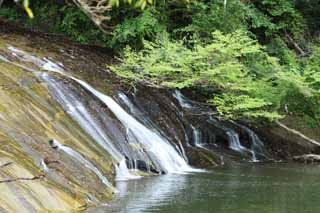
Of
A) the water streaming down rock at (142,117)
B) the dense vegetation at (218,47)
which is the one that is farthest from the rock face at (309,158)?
the water streaming down rock at (142,117)

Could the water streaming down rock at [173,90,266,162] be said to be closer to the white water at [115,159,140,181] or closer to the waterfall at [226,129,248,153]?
the waterfall at [226,129,248,153]

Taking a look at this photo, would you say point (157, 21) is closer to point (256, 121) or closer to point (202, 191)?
point (256, 121)

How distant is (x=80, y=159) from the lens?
8.91m

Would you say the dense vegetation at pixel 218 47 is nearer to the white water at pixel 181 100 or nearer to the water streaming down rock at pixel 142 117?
the white water at pixel 181 100

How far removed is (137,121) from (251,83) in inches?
145

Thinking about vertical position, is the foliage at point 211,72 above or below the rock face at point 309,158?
above

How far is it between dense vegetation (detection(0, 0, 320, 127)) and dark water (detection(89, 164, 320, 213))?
2.96 meters

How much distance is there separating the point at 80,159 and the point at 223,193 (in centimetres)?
244

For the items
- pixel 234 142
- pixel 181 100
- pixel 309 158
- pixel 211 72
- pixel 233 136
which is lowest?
pixel 309 158

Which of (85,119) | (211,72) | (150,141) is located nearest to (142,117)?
(150,141)

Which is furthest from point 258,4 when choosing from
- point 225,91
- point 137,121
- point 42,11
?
point 137,121

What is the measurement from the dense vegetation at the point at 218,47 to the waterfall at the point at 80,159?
4576mm

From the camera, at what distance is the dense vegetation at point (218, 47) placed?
1417 cm

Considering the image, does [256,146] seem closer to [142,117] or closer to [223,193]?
[142,117]
